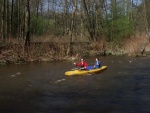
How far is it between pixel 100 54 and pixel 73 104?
2166 cm

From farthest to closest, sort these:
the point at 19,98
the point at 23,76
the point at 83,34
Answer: the point at 83,34, the point at 23,76, the point at 19,98

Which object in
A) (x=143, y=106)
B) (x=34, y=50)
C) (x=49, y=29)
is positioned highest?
(x=49, y=29)

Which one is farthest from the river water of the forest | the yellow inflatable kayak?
the forest

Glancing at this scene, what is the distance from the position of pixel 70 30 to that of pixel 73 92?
21918 mm

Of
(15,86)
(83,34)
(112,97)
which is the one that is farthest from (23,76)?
(83,34)

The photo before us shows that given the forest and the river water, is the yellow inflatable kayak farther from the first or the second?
the forest

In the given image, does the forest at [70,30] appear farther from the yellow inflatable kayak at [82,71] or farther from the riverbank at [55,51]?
the yellow inflatable kayak at [82,71]

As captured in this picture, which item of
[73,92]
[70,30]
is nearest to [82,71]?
[73,92]

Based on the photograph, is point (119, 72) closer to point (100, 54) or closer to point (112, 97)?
point (112, 97)

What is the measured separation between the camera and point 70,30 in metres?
35.7

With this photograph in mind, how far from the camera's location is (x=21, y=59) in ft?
85.9

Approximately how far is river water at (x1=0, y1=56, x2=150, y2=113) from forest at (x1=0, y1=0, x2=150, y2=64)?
22.3 feet

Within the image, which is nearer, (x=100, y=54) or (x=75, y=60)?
(x=75, y=60)

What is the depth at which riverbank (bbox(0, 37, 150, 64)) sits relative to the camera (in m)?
26.0
